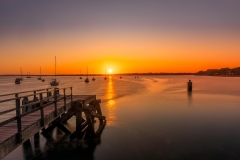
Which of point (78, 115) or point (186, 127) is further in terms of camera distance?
point (186, 127)

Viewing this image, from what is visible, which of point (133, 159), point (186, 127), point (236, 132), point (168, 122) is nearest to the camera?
point (133, 159)

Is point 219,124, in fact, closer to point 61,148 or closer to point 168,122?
point 168,122

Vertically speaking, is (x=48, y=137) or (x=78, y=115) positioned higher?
(x=78, y=115)

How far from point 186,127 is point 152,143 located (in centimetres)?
591

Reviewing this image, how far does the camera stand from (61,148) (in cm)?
1447

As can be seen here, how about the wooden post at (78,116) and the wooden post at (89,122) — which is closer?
the wooden post at (78,116)

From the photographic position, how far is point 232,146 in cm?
1469

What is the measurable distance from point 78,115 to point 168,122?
1051cm

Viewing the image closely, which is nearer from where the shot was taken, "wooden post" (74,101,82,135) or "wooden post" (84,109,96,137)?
"wooden post" (74,101,82,135)

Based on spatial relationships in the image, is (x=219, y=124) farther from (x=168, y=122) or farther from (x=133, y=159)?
(x=133, y=159)

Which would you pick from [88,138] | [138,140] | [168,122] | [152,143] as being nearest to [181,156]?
[152,143]

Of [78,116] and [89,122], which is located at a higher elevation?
[78,116]

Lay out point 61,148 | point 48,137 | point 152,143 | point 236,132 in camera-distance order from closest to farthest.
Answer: point 61,148 → point 152,143 → point 48,137 → point 236,132

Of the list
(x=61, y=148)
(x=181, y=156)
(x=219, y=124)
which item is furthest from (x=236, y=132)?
(x=61, y=148)
